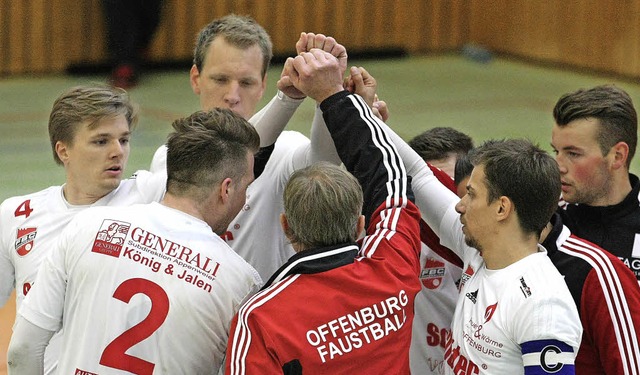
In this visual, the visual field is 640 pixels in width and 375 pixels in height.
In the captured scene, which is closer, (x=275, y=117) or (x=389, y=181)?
(x=389, y=181)

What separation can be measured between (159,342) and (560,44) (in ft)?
43.6

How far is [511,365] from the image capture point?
3469 mm

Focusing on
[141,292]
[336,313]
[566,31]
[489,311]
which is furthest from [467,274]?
[566,31]

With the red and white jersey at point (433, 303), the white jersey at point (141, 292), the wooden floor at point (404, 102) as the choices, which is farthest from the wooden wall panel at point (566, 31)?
the white jersey at point (141, 292)

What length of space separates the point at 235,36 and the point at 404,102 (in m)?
9.12

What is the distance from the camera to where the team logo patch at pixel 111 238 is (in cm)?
353

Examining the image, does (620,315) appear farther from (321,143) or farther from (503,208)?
(321,143)

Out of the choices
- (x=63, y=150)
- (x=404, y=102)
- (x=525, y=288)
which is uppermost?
(x=63, y=150)

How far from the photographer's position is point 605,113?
4285 millimetres

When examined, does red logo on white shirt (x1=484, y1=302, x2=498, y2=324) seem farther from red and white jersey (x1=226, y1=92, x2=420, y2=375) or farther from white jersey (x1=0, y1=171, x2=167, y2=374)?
white jersey (x1=0, y1=171, x2=167, y2=374)

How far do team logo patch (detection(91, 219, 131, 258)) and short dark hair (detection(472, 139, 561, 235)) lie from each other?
51.1 inches

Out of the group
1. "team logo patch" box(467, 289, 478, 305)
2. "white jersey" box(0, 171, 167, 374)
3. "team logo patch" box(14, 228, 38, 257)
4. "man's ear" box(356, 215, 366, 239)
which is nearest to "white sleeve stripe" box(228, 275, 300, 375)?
"man's ear" box(356, 215, 366, 239)

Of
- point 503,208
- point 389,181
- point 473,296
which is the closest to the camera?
point 503,208

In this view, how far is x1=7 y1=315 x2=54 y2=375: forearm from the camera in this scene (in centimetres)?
363
